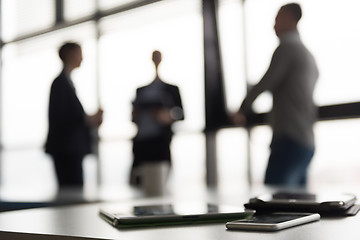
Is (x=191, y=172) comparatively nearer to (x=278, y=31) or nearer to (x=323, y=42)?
(x=323, y=42)

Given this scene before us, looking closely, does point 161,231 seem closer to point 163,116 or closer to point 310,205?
point 310,205

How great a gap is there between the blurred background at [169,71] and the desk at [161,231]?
2.14 m

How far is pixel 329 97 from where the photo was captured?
3.68 metres

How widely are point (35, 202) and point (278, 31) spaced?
170 centimetres

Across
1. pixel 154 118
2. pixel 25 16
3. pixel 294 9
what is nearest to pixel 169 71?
pixel 154 118

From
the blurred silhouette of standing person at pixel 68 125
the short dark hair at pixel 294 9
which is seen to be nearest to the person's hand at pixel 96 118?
the blurred silhouette of standing person at pixel 68 125

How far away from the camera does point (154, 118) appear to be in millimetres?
4121

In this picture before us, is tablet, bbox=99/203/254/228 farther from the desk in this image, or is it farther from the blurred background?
the blurred background

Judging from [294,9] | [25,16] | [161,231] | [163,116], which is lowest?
[161,231]

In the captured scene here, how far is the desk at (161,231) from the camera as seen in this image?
64cm

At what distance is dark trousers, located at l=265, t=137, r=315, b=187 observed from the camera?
2.67 metres

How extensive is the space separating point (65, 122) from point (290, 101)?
4.41 ft

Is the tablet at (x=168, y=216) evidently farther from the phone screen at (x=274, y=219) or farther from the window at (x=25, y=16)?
the window at (x=25, y=16)

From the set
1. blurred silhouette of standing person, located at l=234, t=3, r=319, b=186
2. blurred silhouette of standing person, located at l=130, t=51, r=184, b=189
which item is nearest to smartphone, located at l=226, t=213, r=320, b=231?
blurred silhouette of standing person, located at l=234, t=3, r=319, b=186
